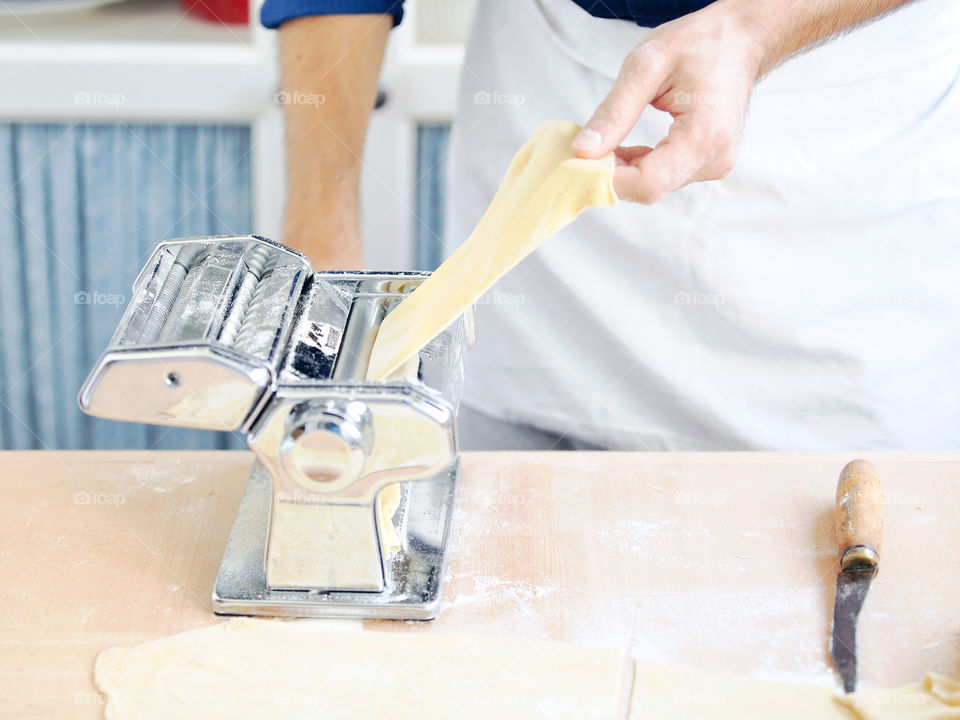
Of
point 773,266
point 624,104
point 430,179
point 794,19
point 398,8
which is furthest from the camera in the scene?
point 430,179

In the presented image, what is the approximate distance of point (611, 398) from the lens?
4.35 feet

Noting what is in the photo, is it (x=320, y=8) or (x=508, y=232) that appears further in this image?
(x=320, y=8)

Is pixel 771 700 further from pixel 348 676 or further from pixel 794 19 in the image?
pixel 794 19

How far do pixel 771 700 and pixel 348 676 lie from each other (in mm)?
332

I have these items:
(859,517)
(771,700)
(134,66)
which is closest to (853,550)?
(859,517)

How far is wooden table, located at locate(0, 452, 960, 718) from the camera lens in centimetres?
78

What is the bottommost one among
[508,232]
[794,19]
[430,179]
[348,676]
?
[430,179]

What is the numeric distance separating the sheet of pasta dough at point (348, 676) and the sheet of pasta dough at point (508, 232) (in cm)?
23

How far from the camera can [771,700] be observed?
2.38 ft

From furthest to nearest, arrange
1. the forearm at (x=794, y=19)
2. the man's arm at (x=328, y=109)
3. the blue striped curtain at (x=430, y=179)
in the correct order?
the blue striped curtain at (x=430, y=179), the man's arm at (x=328, y=109), the forearm at (x=794, y=19)

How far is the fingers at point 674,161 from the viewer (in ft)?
2.84

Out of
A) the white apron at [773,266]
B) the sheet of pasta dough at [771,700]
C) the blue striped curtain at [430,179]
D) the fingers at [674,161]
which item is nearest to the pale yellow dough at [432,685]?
the sheet of pasta dough at [771,700]

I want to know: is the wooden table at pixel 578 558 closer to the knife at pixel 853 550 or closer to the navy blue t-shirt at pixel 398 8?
the knife at pixel 853 550

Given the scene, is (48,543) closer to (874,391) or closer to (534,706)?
(534,706)
